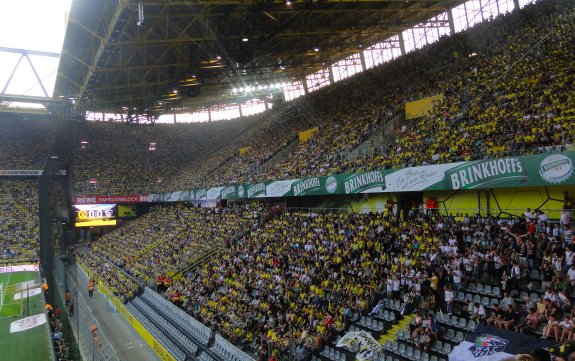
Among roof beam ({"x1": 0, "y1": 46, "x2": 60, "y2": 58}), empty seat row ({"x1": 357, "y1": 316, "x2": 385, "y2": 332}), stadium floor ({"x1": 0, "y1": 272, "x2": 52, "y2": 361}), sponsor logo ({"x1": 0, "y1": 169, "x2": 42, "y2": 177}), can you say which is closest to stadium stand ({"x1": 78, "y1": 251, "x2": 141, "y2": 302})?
stadium floor ({"x1": 0, "y1": 272, "x2": 52, "y2": 361})

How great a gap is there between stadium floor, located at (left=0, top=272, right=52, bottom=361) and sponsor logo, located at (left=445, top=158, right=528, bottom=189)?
1746cm

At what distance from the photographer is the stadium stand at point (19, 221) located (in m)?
39.7

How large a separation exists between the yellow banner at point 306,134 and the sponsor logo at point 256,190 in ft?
19.8

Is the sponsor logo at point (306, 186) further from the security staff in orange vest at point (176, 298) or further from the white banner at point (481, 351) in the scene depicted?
the white banner at point (481, 351)

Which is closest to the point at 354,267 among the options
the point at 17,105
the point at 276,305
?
the point at 276,305

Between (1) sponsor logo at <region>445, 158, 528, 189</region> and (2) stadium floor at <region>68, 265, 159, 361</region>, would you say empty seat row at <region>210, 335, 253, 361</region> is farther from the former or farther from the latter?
(1) sponsor logo at <region>445, 158, 528, 189</region>

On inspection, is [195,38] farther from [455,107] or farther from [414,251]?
[414,251]

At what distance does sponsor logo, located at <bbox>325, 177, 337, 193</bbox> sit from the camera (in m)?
23.3

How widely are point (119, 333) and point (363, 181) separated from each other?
1396 cm

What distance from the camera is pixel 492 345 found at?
9.95 m

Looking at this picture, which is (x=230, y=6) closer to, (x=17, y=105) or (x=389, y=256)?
(x=389, y=256)

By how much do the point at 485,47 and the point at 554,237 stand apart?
16.9 metres

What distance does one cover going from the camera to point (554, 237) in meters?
12.7

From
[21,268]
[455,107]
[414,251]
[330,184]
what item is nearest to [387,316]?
[414,251]
